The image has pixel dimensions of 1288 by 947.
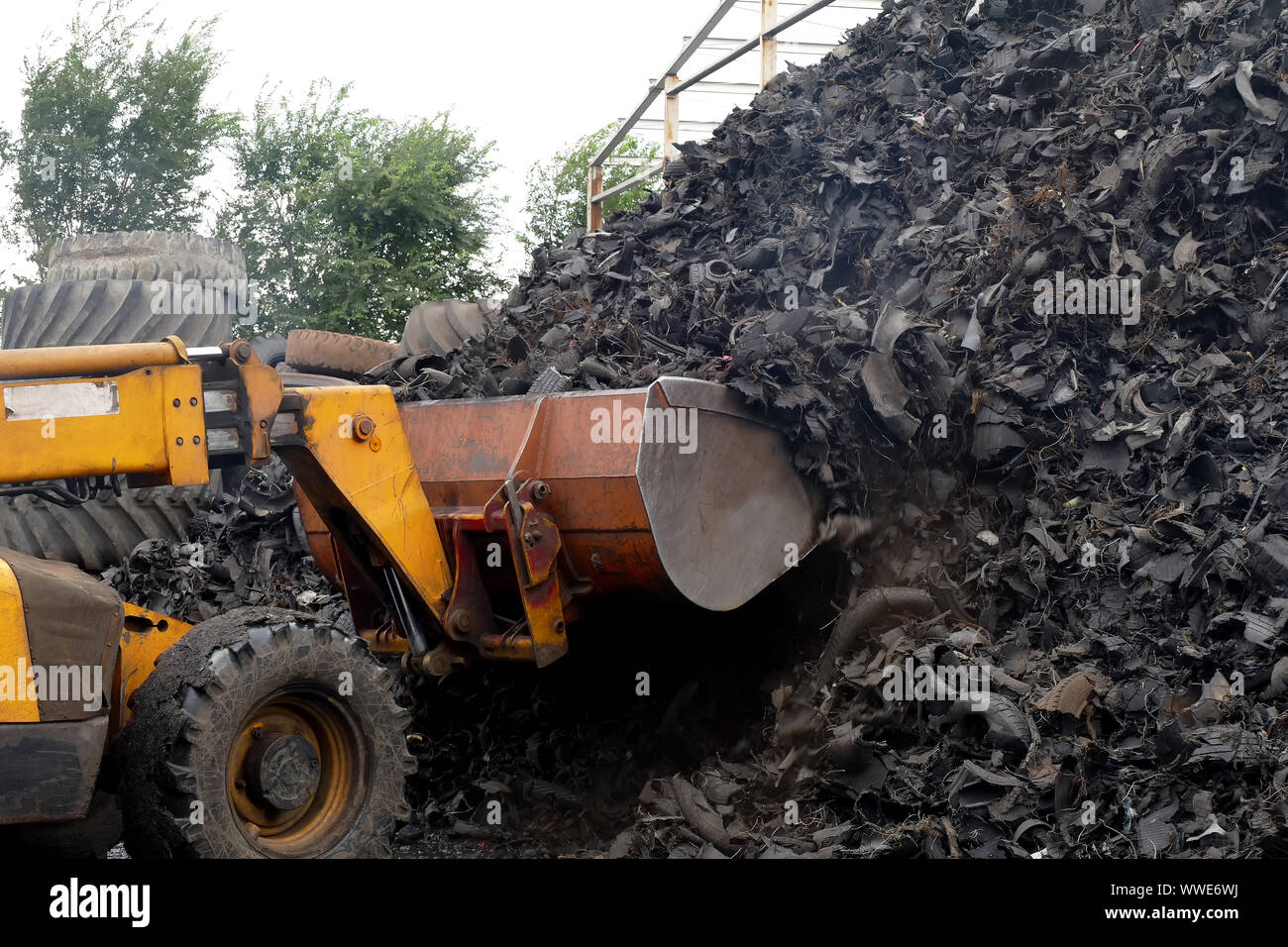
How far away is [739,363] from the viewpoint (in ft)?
18.6

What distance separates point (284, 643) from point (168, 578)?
444 cm

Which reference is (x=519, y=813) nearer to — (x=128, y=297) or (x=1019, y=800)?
(x=1019, y=800)

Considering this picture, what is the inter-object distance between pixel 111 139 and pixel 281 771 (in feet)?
69.6

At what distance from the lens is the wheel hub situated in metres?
4.42

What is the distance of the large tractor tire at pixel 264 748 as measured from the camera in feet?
13.6

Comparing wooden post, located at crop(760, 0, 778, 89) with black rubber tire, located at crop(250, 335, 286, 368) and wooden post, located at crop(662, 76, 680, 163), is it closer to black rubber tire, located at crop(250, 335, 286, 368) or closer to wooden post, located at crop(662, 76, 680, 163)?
wooden post, located at crop(662, 76, 680, 163)

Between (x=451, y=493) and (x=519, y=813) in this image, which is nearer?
(x=451, y=493)

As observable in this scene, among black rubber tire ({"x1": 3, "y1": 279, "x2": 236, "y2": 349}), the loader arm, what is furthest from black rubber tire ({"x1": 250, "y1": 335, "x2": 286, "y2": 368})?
the loader arm

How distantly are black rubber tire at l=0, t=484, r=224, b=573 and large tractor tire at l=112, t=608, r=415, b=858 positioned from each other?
189 inches

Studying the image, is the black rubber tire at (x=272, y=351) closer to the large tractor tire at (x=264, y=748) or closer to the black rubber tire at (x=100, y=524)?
the black rubber tire at (x=100, y=524)

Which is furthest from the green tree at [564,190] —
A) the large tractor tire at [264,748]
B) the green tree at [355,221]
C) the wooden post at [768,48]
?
Result: the large tractor tire at [264,748]

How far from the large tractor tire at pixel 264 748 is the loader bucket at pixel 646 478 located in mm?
1055
